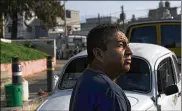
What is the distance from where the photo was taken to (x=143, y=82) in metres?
5.33

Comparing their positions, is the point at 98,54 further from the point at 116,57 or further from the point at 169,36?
the point at 169,36

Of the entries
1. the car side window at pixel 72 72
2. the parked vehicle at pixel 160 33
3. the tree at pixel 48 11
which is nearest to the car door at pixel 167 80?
the car side window at pixel 72 72

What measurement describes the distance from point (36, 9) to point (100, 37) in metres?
41.1

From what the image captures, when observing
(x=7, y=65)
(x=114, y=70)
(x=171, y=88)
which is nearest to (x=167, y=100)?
(x=171, y=88)

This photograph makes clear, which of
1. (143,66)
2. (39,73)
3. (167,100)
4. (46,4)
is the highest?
(46,4)

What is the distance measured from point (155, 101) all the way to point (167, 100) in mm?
462

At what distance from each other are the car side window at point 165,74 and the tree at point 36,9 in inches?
1349

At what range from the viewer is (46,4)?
42.2 m

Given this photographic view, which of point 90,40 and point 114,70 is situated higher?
point 90,40

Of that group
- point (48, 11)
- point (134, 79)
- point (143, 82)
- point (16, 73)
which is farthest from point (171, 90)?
point (48, 11)

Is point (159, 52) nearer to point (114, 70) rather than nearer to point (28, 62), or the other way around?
point (114, 70)

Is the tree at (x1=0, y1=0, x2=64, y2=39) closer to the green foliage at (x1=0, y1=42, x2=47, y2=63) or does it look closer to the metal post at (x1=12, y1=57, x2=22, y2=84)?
the green foliage at (x1=0, y1=42, x2=47, y2=63)

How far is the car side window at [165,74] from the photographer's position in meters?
5.38

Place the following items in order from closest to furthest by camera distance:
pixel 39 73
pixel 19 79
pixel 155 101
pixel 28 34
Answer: pixel 155 101, pixel 19 79, pixel 39 73, pixel 28 34
